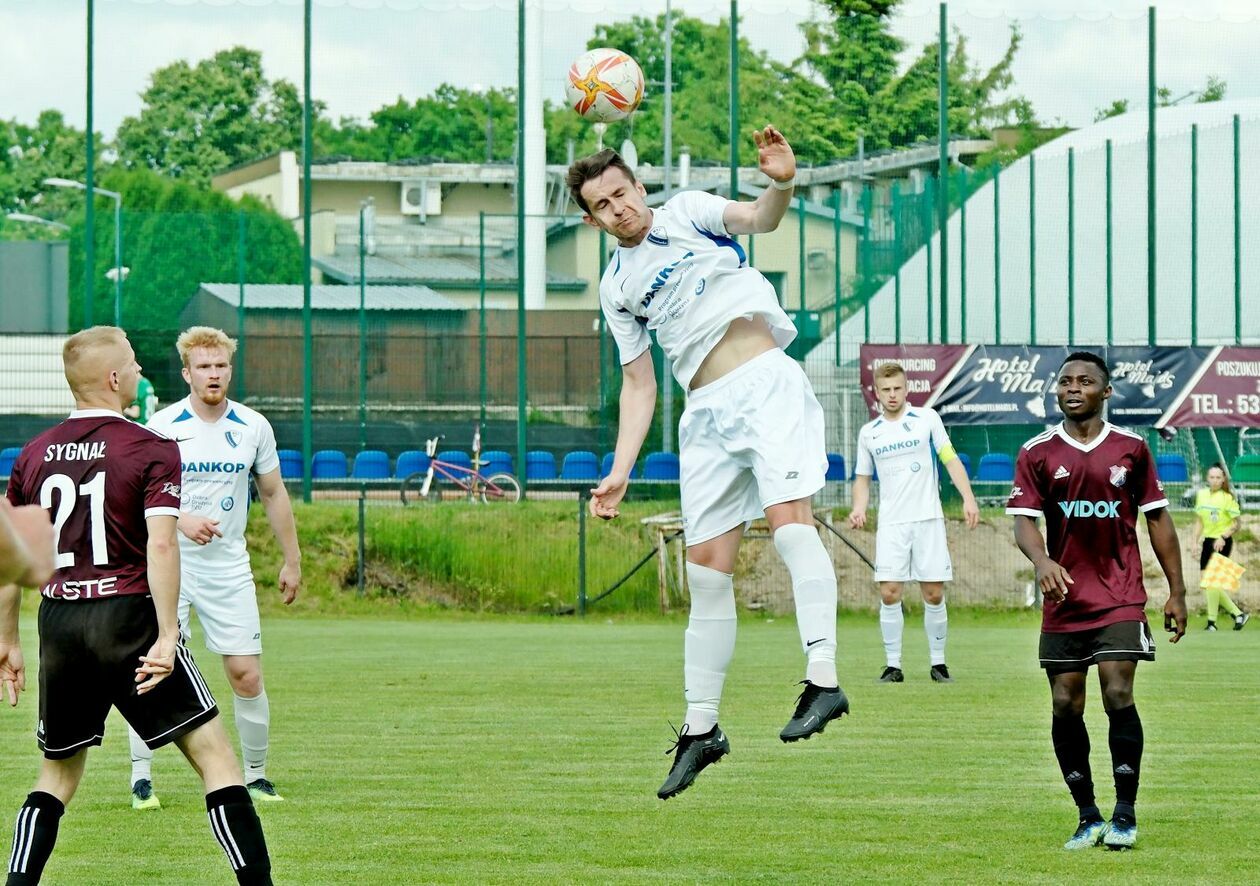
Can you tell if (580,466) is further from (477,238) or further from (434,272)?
(477,238)

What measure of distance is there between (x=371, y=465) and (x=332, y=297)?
11.5ft

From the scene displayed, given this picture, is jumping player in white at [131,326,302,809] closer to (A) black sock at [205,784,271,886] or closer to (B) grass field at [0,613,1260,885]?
(B) grass field at [0,613,1260,885]

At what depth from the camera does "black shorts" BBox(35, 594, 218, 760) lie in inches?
247

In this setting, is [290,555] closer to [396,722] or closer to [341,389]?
[396,722]

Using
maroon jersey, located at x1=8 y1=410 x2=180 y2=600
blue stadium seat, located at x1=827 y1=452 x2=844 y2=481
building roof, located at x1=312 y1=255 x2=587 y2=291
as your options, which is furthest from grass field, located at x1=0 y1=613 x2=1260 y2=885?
building roof, located at x1=312 y1=255 x2=587 y2=291

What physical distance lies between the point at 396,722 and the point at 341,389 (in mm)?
16699

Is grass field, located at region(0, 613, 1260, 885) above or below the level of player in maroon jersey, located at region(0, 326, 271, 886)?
below

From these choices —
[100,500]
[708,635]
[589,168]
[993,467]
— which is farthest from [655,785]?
[993,467]

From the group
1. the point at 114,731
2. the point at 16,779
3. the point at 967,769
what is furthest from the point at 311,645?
the point at 967,769

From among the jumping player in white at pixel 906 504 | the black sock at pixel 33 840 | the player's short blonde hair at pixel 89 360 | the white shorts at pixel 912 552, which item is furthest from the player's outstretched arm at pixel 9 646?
the white shorts at pixel 912 552

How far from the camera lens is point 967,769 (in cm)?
995

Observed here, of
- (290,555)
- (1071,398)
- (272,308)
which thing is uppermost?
(272,308)

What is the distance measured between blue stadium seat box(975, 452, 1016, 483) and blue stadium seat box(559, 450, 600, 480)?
5.59 m

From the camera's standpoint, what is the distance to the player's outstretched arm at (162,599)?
6184 millimetres
